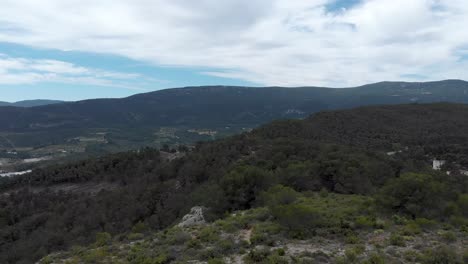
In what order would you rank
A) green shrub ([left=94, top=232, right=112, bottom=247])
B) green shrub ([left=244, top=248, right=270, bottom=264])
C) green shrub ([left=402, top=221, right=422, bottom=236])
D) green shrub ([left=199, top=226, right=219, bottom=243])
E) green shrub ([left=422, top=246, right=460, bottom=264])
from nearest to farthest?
1. green shrub ([left=422, top=246, right=460, bottom=264])
2. green shrub ([left=244, top=248, right=270, bottom=264])
3. green shrub ([left=402, top=221, right=422, bottom=236])
4. green shrub ([left=199, top=226, right=219, bottom=243])
5. green shrub ([left=94, top=232, right=112, bottom=247])

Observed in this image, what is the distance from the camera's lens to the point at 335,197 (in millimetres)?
25984

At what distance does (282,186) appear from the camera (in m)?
23.9

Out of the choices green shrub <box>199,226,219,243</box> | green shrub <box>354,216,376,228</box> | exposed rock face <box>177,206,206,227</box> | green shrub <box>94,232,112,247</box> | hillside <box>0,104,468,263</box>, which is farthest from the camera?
exposed rock face <box>177,206,206,227</box>

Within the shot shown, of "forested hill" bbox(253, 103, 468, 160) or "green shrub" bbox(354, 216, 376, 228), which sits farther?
"forested hill" bbox(253, 103, 468, 160)

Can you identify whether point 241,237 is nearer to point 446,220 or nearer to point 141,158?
point 446,220

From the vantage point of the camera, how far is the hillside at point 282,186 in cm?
1916

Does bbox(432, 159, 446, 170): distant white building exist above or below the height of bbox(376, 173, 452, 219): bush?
below

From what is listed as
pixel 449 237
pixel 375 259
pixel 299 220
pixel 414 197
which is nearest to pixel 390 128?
pixel 414 197

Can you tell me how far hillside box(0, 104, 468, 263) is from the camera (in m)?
19.2

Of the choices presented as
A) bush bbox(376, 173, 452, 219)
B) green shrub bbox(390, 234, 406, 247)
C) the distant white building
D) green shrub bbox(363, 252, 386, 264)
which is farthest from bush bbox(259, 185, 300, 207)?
the distant white building

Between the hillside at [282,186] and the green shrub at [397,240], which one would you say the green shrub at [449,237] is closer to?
the hillside at [282,186]

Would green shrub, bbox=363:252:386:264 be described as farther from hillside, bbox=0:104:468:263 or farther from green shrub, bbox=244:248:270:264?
green shrub, bbox=244:248:270:264

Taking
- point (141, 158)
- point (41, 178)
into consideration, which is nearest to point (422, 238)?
point (141, 158)

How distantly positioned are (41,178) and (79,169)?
7271 millimetres
